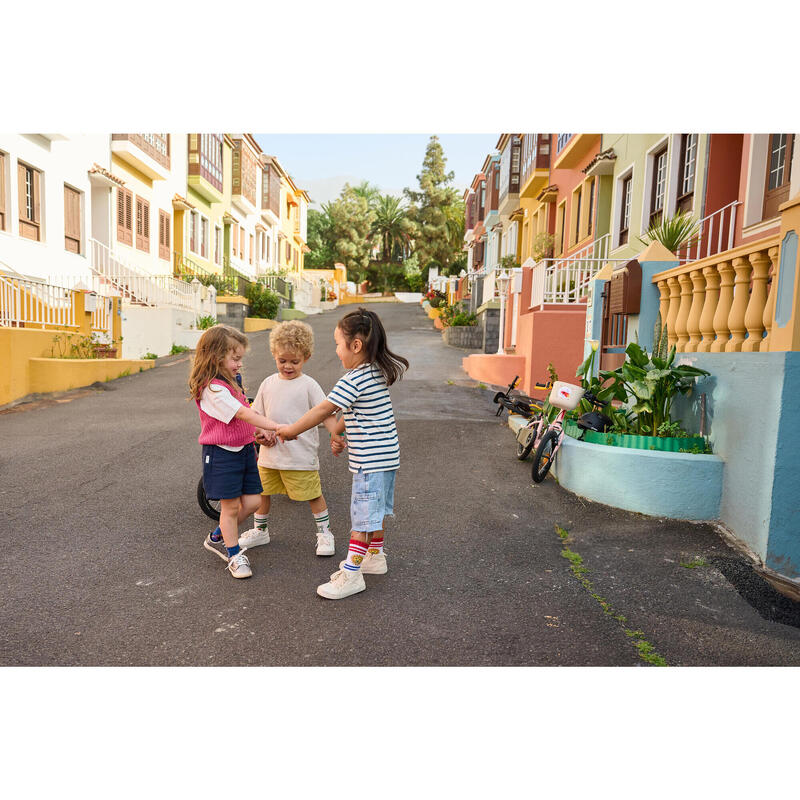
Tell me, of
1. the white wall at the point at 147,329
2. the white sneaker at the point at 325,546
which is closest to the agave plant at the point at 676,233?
the white sneaker at the point at 325,546

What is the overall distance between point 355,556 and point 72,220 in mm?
15641

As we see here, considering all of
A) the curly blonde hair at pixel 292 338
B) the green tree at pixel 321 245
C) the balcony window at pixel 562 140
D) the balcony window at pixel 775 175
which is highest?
the green tree at pixel 321 245

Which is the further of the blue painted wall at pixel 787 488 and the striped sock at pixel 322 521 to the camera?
the striped sock at pixel 322 521

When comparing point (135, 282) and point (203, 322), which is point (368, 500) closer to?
point (135, 282)

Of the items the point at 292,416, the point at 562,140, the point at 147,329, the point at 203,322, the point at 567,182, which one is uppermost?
the point at 562,140

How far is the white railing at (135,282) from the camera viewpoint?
16.6m

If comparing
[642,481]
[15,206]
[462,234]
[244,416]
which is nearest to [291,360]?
[244,416]

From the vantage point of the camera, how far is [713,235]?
32.4ft

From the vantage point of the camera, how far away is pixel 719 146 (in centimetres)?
975

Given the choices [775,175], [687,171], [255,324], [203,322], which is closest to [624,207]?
[687,171]

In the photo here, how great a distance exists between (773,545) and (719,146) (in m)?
7.82

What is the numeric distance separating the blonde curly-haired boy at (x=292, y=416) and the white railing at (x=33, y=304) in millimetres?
8389

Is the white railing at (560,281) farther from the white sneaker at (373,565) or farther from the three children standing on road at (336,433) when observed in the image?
the white sneaker at (373,565)

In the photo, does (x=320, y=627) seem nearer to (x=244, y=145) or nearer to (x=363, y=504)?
(x=363, y=504)
